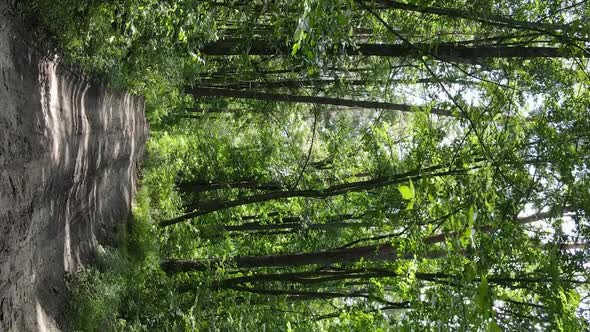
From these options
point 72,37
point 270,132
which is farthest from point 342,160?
point 72,37

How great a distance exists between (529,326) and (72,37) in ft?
20.0

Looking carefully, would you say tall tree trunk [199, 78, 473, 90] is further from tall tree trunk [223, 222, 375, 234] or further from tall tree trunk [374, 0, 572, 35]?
tall tree trunk [223, 222, 375, 234]

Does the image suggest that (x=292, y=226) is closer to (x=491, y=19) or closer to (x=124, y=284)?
(x=124, y=284)

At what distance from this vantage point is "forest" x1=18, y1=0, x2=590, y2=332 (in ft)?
19.5

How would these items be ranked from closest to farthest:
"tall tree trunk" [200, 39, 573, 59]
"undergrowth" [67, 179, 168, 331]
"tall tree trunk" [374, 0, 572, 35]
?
1. "tall tree trunk" [374, 0, 572, 35]
2. "tall tree trunk" [200, 39, 573, 59]
3. "undergrowth" [67, 179, 168, 331]

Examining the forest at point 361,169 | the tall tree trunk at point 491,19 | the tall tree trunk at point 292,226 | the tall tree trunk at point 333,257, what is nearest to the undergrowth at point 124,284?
the forest at point 361,169

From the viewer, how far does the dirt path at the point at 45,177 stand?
5.09 meters

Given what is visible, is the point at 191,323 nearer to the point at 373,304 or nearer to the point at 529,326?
the point at 373,304

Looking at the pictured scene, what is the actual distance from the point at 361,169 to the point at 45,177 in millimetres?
8714

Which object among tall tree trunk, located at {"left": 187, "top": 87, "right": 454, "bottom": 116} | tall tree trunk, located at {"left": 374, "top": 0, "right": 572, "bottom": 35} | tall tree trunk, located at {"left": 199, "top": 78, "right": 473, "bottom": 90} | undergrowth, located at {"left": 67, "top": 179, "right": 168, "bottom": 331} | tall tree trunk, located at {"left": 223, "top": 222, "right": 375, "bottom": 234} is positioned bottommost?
undergrowth, located at {"left": 67, "top": 179, "right": 168, "bottom": 331}

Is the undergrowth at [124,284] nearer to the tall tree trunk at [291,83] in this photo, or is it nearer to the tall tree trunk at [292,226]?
the tall tree trunk at [291,83]

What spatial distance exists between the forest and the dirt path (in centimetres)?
35

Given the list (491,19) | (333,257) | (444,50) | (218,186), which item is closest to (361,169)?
(218,186)

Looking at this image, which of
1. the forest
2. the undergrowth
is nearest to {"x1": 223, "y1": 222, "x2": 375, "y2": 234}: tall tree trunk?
the forest
